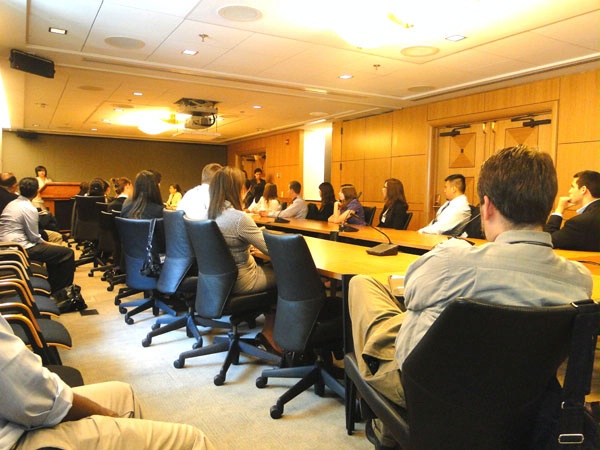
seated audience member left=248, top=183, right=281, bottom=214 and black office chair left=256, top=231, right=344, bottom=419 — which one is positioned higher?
seated audience member left=248, top=183, right=281, bottom=214

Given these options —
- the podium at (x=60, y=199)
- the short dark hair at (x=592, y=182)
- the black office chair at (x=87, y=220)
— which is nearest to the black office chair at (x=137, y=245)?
the black office chair at (x=87, y=220)

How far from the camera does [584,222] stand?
11.1ft

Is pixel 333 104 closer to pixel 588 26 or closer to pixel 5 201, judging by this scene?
pixel 588 26

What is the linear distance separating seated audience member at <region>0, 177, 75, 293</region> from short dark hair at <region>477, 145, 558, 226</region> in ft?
12.9

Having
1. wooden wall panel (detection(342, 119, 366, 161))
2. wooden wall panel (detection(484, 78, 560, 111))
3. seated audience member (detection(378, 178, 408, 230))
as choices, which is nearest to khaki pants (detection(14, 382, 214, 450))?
seated audience member (detection(378, 178, 408, 230))

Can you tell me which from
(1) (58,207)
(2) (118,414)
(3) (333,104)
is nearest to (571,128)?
(3) (333,104)

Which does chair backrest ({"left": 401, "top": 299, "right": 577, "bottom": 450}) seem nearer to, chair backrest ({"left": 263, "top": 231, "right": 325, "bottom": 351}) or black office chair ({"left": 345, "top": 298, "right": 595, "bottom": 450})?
black office chair ({"left": 345, "top": 298, "right": 595, "bottom": 450})

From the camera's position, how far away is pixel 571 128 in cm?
561

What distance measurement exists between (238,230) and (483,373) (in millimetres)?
1995

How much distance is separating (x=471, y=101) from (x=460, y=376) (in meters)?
6.50

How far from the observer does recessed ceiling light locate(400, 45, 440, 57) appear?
455cm

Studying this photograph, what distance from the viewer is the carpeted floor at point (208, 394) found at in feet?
7.04

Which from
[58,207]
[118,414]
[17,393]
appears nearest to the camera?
[17,393]

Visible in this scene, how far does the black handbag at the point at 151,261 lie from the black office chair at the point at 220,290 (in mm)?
869
